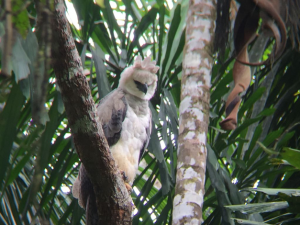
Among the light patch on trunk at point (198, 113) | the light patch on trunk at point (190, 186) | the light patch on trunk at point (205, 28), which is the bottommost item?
the light patch on trunk at point (190, 186)

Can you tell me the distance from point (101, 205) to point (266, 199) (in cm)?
107

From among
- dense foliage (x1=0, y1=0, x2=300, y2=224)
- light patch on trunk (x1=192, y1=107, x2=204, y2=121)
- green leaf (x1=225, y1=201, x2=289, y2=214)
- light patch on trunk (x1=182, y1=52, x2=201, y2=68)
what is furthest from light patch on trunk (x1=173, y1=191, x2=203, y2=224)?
light patch on trunk (x1=182, y1=52, x2=201, y2=68)

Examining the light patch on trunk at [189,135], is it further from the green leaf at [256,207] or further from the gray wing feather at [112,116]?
the gray wing feather at [112,116]

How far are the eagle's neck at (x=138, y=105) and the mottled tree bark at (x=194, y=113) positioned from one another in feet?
2.19

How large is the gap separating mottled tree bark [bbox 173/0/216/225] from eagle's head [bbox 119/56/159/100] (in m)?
0.52

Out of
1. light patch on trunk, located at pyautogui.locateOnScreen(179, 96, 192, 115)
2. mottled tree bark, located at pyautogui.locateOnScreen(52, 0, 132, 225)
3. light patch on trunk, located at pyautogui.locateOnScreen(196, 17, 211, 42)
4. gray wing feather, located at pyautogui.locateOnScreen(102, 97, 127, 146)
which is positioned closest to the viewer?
mottled tree bark, located at pyautogui.locateOnScreen(52, 0, 132, 225)

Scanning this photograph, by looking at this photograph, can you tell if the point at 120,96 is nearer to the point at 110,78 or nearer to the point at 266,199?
the point at 110,78

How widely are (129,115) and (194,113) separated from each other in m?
0.72

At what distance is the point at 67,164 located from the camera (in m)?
2.08

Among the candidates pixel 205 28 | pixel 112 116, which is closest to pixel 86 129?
pixel 205 28

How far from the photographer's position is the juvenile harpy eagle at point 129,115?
2326mm

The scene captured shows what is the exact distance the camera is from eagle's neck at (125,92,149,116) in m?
2.53

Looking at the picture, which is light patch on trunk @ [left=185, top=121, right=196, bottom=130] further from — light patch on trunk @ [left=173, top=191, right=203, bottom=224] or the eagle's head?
the eagle's head

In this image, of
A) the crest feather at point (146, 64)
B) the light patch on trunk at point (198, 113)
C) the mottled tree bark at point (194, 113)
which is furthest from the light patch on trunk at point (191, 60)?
the crest feather at point (146, 64)
